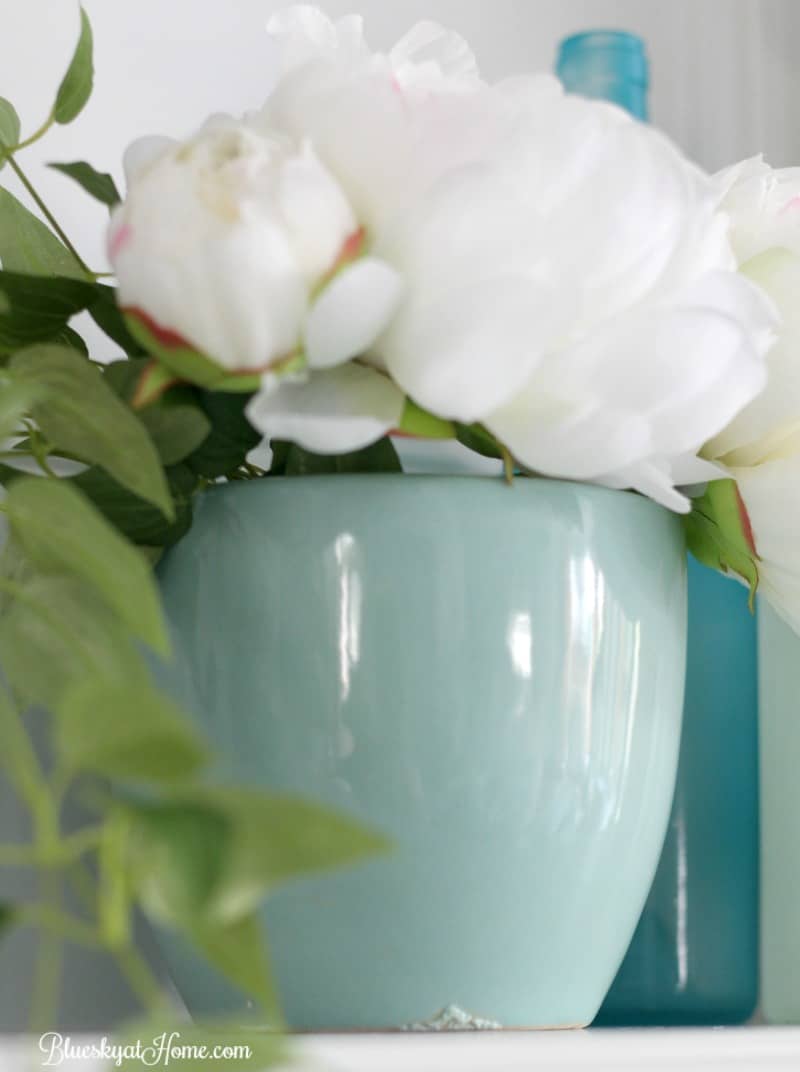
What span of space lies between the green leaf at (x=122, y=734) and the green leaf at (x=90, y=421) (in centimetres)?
8

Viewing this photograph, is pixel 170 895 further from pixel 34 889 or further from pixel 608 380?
pixel 34 889

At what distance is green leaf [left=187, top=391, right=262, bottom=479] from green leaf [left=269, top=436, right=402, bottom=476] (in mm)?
14

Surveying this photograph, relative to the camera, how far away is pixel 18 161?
1.45 feet

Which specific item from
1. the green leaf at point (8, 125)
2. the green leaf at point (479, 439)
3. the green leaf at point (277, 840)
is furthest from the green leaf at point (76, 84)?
the green leaf at point (277, 840)

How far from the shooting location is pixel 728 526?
318 millimetres

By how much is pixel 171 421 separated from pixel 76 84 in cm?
10

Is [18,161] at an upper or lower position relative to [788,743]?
upper

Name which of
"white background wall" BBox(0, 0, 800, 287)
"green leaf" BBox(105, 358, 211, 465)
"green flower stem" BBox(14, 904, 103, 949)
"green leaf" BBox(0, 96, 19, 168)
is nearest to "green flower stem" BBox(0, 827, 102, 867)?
"green flower stem" BBox(14, 904, 103, 949)

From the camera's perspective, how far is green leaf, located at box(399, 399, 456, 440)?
253mm

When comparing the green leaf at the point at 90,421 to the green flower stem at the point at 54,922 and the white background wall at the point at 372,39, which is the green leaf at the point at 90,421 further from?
the white background wall at the point at 372,39

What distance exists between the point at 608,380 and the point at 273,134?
75 mm

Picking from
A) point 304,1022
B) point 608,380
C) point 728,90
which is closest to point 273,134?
point 608,380

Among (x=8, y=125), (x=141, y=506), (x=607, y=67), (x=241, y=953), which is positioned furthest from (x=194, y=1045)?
(x=607, y=67)

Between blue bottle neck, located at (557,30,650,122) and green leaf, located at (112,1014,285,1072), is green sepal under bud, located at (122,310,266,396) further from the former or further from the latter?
blue bottle neck, located at (557,30,650,122)
